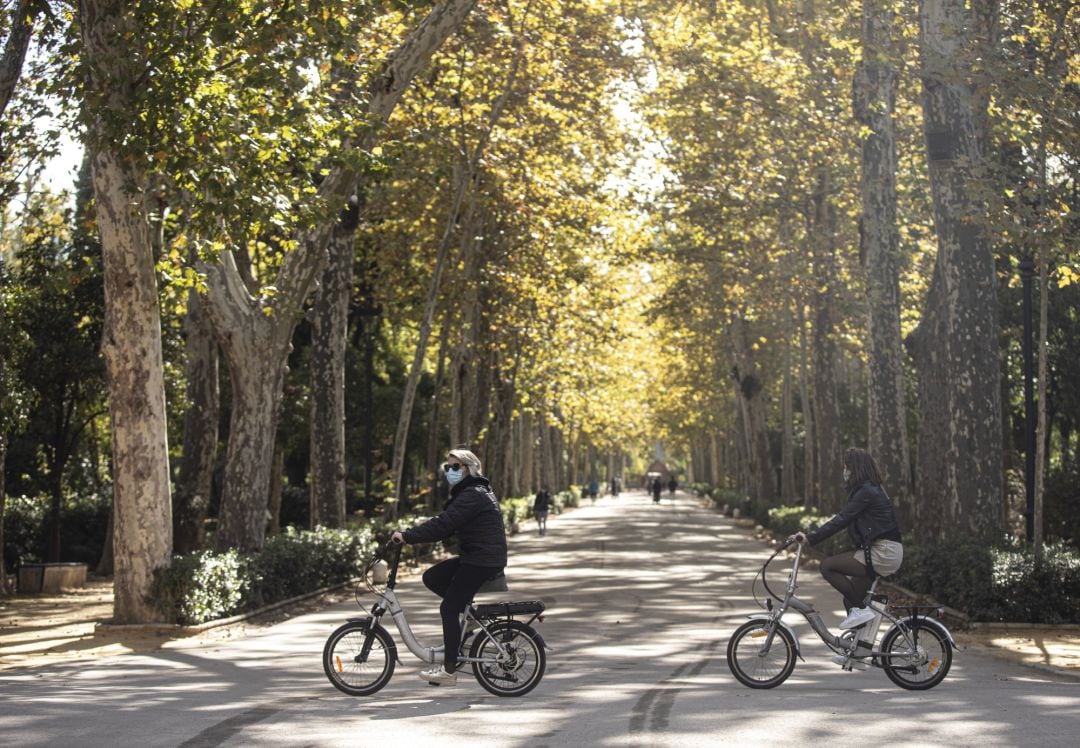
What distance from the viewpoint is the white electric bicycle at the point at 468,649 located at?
35.2 feet

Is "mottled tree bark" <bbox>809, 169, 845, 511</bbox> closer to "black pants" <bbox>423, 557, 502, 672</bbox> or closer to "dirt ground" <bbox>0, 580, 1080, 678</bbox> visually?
"dirt ground" <bbox>0, 580, 1080, 678</bbox>

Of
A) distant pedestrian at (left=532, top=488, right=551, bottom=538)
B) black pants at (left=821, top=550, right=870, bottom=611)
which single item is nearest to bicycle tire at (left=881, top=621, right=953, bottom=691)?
black pants at (left=821, top=550, right=870, bottom=611)

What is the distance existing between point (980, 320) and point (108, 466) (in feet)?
92.6

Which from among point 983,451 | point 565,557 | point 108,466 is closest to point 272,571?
point 983,451

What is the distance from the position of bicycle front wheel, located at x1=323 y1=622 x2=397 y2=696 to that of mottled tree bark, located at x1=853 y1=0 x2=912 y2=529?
1875 cm

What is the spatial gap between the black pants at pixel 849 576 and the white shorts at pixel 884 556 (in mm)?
80

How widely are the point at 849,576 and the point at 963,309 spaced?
1021 cm

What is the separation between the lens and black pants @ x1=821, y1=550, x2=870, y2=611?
452 inches

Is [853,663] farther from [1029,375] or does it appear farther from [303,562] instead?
[303,562]

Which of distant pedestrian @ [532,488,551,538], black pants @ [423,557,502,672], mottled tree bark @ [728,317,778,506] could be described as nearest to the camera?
black pants @ [423,557,502,672]

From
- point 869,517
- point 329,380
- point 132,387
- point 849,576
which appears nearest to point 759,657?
point 849,576

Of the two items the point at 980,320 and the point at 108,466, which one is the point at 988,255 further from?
the point at 108,466

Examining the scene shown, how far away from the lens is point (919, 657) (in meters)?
11.3

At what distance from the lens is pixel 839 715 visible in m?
9.88
